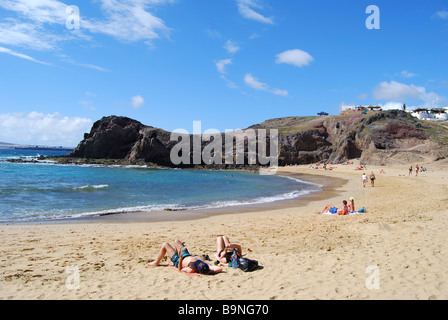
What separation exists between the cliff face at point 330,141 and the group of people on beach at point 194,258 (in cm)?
4678

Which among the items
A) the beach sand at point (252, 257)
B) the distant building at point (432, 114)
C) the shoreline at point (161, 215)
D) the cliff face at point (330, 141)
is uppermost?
the distant building at point (432, 114)

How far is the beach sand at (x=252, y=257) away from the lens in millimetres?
4848

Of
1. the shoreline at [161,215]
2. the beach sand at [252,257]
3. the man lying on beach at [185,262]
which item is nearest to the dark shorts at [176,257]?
the man lying on beach at [185,262]

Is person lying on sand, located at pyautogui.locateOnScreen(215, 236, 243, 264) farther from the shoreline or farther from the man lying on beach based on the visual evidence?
the shoreline

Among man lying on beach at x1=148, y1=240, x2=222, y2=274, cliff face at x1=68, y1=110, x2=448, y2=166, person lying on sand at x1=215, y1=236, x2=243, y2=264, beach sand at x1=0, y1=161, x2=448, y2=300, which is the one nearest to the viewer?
beach sand at x1=0, y1=161, x2=448, y2=300

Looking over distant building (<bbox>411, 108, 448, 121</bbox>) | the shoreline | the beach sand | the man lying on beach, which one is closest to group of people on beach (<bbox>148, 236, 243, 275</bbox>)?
the man lying on beach

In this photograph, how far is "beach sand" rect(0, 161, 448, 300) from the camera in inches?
191

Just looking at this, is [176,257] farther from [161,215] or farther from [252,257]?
[161,215]

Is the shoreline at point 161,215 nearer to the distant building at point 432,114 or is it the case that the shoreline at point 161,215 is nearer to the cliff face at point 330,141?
the cliff face at point 330,141

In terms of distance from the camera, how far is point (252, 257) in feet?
23.1
